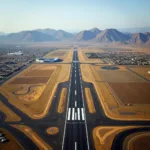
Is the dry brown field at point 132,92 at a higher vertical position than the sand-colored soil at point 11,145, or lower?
higher

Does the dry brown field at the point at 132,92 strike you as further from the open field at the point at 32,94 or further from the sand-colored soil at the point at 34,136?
the sand-colored soil at the point at 34,136

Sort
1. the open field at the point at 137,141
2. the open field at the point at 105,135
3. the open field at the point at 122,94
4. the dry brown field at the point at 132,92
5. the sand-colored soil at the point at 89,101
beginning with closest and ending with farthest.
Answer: the open field at the point at 137,141 → the open field at the point at 105,135 → the open field at the point at 122,94 → the sand-colored soil at the point at 89,101 → the dry brown field at the point at 132,92

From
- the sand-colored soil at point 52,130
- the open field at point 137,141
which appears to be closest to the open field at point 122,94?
the open field at point 137,141

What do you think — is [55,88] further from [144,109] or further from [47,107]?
[144,109]

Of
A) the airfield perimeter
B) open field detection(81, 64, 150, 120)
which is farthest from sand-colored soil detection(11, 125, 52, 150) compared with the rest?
open field detection(81, 64, 150, 120)

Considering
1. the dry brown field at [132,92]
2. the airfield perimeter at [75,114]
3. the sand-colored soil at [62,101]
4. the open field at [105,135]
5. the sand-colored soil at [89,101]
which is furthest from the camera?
the dry brown field at [132,92]

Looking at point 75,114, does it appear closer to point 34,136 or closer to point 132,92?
point 34,136

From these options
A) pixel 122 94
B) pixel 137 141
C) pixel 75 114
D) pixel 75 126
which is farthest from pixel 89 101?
pixel 137 141

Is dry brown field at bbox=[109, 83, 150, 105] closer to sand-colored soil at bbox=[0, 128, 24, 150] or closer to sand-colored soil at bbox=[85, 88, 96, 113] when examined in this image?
sand-colored soil at bbox=[85, 88, 96, 113]

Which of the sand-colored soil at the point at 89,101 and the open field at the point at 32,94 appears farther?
the open field at the point at 32,94
